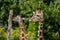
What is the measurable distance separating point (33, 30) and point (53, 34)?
2.73 ft

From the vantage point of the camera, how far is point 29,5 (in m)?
11.1

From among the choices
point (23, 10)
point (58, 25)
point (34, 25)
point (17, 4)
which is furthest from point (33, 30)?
point (17, 4)

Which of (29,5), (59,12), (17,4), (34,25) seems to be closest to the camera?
(59,12)

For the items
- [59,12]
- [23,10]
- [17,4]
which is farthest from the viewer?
[17,4]

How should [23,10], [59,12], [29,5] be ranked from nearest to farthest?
[59,12], [29,5], [23,10]

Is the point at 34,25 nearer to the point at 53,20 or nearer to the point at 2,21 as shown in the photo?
the point at 53,20

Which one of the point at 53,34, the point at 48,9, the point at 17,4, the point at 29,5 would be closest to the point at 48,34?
the point at 53,34

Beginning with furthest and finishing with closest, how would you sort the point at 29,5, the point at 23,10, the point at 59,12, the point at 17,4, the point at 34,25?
the point at 17,4, the point at 23,10, the point at 29,5, the point at 34,25, the point at 59,12

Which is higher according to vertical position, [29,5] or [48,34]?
[29,5]

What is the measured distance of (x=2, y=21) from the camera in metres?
13.5

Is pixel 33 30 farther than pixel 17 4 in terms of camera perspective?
No

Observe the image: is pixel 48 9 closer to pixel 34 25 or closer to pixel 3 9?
pixel 34 25

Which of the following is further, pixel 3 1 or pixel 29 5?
pixel 3 1

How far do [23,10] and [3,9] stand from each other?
174 centimetres
